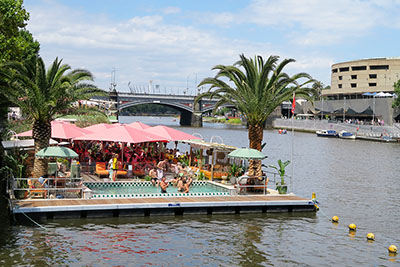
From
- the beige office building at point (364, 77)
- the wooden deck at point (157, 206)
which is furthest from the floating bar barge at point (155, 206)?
the beige office building at point (364, 77)

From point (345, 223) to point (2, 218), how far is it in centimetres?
1539

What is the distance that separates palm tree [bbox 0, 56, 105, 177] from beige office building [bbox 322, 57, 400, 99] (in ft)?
379

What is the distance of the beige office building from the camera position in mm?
131750

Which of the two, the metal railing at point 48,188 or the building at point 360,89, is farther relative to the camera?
the building at point 360,89

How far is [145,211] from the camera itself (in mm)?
21547

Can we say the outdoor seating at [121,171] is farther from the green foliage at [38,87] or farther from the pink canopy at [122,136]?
the green foliage at [38,87]

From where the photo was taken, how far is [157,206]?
21.5 metres

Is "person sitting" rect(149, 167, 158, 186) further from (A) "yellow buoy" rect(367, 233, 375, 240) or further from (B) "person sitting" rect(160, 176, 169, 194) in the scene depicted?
(A) "yellow buoy" rect(367, 233, 375, 240)

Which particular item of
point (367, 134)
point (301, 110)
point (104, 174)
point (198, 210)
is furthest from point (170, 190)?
point (301, 110)

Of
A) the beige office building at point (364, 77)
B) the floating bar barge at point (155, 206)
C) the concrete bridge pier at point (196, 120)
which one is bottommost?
the floating bar barge at point (155, 206)

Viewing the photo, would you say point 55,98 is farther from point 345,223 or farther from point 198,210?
point 345,223

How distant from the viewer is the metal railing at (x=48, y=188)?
823 inches

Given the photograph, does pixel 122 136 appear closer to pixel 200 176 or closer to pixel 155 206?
pixel 200 176

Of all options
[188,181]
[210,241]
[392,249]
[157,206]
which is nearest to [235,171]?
[188,181]
